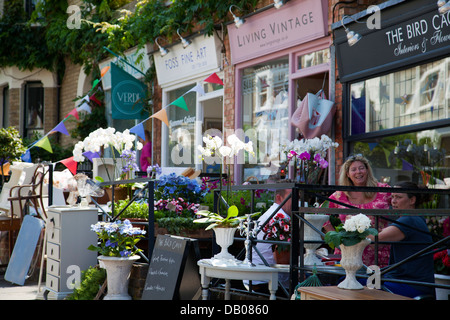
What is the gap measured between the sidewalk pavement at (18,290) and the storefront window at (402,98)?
431 cm

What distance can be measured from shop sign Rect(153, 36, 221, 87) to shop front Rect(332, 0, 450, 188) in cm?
310

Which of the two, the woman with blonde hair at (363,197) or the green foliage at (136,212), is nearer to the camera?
the woman with blonde hair at (363,197)

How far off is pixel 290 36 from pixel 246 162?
88.2 inches

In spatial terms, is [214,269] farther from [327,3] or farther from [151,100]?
[151,100]

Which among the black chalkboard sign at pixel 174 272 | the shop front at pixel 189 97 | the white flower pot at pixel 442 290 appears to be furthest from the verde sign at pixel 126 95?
the white flower pot at pixel 442 290

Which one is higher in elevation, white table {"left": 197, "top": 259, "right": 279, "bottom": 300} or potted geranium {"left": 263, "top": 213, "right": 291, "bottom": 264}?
potted geranium {"left": 263, "top": 213, "right": 291, "bottom": 264}

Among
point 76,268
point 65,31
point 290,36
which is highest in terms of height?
point 65,31

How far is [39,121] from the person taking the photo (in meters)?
18.0

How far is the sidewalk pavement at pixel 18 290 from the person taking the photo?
6848mm

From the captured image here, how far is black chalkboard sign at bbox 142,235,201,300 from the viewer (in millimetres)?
5027

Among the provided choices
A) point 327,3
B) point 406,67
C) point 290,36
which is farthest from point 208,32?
point 406,67

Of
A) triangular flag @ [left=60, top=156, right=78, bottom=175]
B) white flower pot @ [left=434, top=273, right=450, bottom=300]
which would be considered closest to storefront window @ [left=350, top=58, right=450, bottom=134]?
white flower pot @ [left=434, top=273, right=450, bottom=300]

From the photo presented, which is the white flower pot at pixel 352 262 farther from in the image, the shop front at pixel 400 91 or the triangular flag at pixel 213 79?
the triangular flag at pixel 213 79

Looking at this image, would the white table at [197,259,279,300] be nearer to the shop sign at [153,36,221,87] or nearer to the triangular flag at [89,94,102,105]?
the shop sign at [153,36,221,87]
